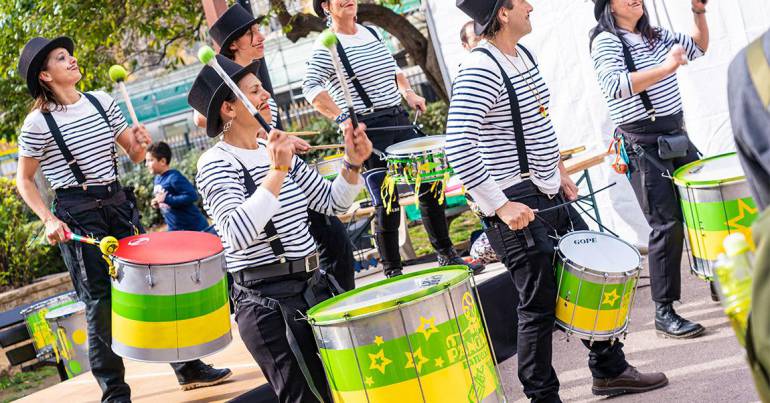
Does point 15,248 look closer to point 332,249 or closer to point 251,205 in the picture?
point 332,249

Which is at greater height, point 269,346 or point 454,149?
point 454,149

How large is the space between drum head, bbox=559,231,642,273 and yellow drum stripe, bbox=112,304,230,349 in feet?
5.07

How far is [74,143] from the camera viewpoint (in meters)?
4.68

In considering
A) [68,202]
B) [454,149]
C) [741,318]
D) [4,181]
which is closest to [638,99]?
[454,149]

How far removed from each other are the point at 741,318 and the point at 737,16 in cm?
571

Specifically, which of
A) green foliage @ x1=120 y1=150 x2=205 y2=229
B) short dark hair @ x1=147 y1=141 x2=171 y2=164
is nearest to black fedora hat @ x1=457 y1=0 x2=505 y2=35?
short dark hair @ x1=147 y1=141 x2=171 y2=164

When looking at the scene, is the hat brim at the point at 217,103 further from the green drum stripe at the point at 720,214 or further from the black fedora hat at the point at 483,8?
the green drum stripe at the point at 720,214

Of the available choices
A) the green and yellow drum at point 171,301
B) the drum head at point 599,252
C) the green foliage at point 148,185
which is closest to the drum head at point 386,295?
the drum head at point 599,252

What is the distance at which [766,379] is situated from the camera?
1.30 metres

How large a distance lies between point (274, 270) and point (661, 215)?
8.50 feet

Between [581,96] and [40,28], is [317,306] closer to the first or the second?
[581,96]

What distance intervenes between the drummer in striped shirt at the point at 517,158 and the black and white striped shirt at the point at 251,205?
21.4 inches

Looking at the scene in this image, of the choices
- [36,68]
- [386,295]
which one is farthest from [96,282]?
[386,295]

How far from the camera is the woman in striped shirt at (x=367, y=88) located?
562cm
